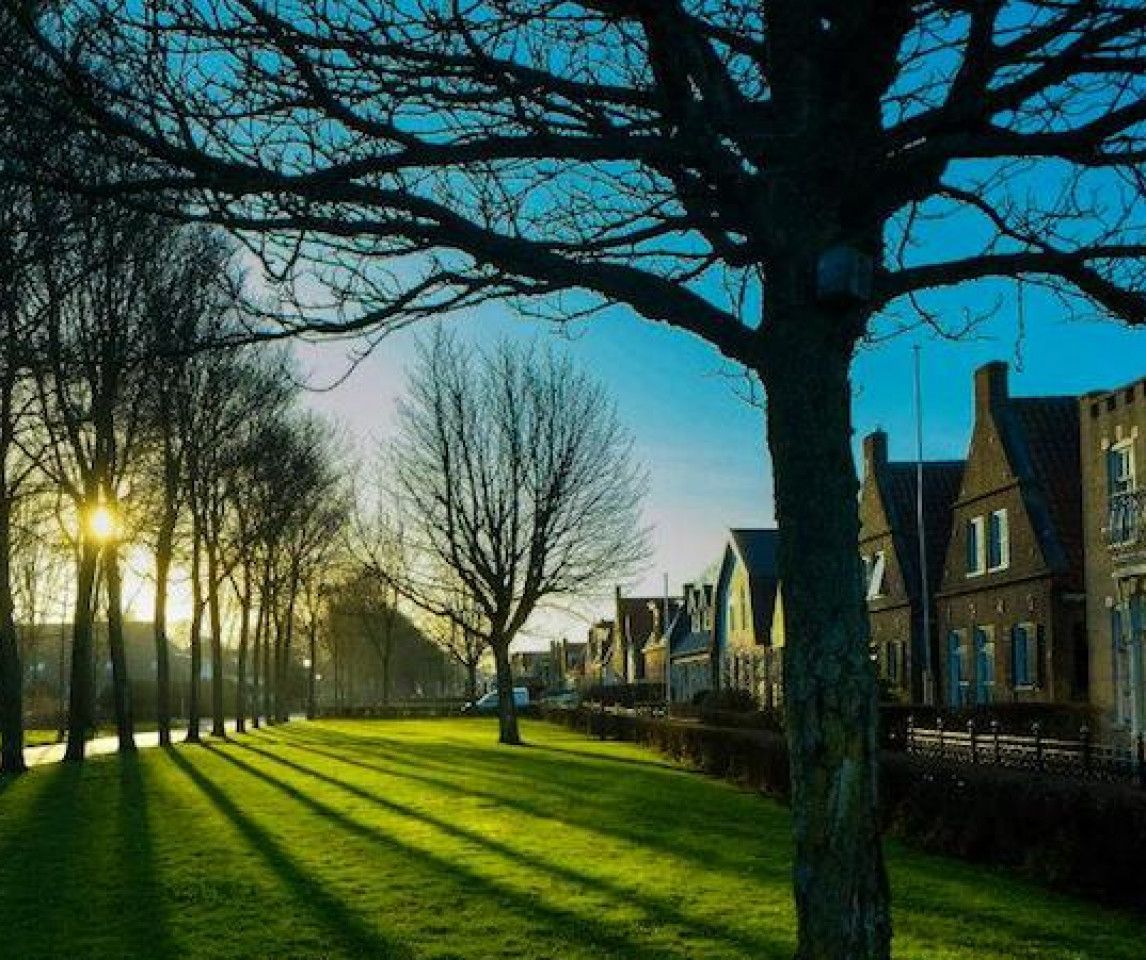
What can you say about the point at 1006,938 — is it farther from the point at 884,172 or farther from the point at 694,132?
the point at 694,132

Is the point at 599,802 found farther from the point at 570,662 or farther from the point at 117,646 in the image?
the point at 570,662

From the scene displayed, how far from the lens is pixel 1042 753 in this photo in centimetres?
1992

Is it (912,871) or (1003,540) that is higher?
(1003,540)

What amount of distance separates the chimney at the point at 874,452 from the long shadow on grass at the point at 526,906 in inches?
1148

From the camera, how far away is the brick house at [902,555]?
135 feet

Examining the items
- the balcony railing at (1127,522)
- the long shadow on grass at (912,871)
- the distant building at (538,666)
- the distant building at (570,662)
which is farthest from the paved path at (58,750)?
the distant building at (538,666)

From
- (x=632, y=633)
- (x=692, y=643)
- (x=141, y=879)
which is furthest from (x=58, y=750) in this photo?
(x=632, y=633)

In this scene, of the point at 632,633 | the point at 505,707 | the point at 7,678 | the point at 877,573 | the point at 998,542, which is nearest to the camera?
the point at 7,678

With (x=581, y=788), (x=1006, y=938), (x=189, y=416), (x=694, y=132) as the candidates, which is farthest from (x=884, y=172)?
(x=189, y=416)

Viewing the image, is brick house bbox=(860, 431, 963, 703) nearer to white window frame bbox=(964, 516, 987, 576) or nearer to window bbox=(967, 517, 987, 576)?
window bbox=(967, 517, 987, 576)

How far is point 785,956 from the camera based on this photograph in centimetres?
959

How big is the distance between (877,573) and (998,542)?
920cm

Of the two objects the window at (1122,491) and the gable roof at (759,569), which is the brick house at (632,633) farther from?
the window at (1122,491)

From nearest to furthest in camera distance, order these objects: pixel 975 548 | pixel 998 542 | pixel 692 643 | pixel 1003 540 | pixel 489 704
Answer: pixel 1003 540 → pixel 998 542 → pixel 975 548 → pixel 692 643 → pixel 489 704
